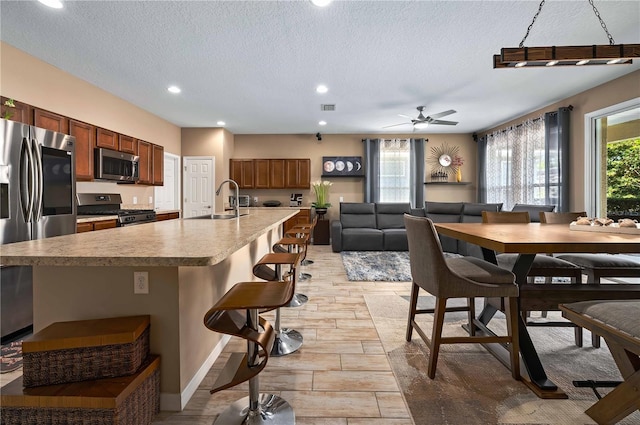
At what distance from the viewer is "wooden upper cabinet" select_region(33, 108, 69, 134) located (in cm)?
323

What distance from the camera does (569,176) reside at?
15.7 feet

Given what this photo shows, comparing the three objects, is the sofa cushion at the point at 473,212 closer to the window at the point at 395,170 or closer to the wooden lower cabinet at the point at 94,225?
the window at the point at 395,170

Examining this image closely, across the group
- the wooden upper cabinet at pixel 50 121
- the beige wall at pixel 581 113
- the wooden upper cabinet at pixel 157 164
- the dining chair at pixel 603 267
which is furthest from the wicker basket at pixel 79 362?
the beige wall at pixel 581 113

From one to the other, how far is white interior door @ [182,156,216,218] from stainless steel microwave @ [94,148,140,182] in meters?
1.95

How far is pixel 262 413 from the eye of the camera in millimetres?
1437

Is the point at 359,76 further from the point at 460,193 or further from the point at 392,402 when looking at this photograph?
the point at 460,193

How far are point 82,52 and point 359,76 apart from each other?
127 inches

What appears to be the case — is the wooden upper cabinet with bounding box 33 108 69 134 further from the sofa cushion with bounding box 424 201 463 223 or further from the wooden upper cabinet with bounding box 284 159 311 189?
the sofa cushion with bounding box 424 201 463 223

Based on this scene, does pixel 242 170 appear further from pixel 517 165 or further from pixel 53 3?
pixel 517 165

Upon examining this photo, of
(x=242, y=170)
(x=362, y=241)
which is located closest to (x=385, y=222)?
(x=362, y=241)

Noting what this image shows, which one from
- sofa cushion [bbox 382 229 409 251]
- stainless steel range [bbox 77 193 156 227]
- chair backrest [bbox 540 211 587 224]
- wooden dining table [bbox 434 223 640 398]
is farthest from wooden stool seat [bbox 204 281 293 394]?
sofa cushion [bbox 382 229 409 251]

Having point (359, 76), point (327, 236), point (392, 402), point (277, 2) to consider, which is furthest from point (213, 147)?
point (392, 402)

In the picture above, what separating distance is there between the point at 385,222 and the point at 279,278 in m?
4.78

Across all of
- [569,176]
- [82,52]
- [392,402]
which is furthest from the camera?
[569,176]
